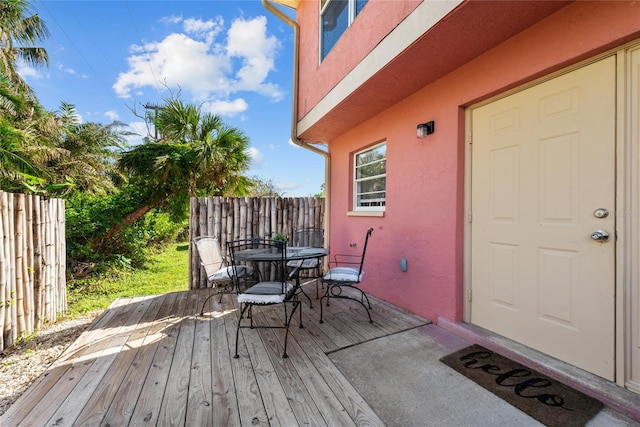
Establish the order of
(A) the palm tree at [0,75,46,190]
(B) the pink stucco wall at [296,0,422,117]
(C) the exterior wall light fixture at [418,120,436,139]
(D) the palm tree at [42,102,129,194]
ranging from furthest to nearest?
(D) the palm tree at [42,102,129,194] < (A) the palm tree at [0,75,46,190] < (C) the exterior wall light fixture at [418,120,436,139] < (B) the pink stucco wall at [296,0,422,117]

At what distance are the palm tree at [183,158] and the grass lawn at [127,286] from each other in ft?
3.14

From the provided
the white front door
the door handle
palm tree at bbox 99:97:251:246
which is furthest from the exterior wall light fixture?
palm tree at bbox 99:97:251:246

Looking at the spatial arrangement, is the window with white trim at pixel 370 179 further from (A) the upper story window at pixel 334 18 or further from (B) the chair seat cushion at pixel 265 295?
(B) the chair seat cushion at pixel 265 295

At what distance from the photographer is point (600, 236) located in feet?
5.70

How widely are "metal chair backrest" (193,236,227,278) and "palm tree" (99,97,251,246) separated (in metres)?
1.92

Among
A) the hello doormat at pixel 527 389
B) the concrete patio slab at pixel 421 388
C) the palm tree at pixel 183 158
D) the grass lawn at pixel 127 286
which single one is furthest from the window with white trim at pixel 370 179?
the grass lawn at pixel 127 286

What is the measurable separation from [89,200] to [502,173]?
23.5 ft

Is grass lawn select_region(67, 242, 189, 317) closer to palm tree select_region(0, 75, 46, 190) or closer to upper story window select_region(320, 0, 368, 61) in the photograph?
palm tree select_region(0, 75, 46, 190)

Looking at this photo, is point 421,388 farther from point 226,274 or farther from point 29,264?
point 29,264

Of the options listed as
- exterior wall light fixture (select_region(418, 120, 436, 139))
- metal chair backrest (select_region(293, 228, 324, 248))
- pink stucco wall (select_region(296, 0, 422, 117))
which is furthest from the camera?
metal chair backrest (select_region(293, 228, 324, 248))

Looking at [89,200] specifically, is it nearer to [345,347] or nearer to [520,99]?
[345,347]

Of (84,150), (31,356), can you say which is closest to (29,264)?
(31,356)

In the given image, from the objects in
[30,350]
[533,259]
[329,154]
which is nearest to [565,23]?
[533,259]

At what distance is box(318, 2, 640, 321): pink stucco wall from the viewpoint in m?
1.79
